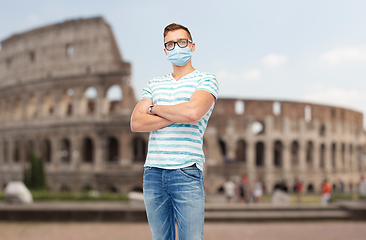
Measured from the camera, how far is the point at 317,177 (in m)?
29.6

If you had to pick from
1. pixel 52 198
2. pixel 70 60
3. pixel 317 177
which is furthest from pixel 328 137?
pixel 52 198

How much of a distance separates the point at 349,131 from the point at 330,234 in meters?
29.2

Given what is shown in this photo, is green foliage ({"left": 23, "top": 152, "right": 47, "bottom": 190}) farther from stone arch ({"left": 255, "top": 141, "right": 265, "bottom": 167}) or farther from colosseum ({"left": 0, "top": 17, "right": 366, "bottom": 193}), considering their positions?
stone arch ({"left": 255, "top": 141, "right": 265, "bottom": 167})

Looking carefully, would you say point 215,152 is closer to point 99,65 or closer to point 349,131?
point 99,65

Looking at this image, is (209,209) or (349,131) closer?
(209,209)

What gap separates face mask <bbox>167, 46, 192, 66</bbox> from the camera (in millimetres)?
2436

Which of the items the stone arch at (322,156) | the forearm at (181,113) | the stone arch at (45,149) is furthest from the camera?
the stone arch at (322,156)

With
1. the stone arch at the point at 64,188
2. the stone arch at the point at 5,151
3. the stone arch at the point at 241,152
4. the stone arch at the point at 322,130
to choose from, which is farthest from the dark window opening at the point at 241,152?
the stone arch at the point at 5,151

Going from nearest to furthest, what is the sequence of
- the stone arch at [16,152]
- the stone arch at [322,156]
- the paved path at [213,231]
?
the paved path at [213,231] → the stone arch at [16,152] → the stone arch at [322,156]

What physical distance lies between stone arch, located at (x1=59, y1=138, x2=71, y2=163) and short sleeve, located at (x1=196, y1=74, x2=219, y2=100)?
83.9ft

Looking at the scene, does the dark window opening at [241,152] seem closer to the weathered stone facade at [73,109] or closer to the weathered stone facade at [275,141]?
the weathered stone facade at [275,141]

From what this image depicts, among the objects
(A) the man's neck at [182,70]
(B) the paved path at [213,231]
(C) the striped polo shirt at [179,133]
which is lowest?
(B) the paved path at [213,231]

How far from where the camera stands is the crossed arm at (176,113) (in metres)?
2.20

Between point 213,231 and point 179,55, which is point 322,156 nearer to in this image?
point 213,231
